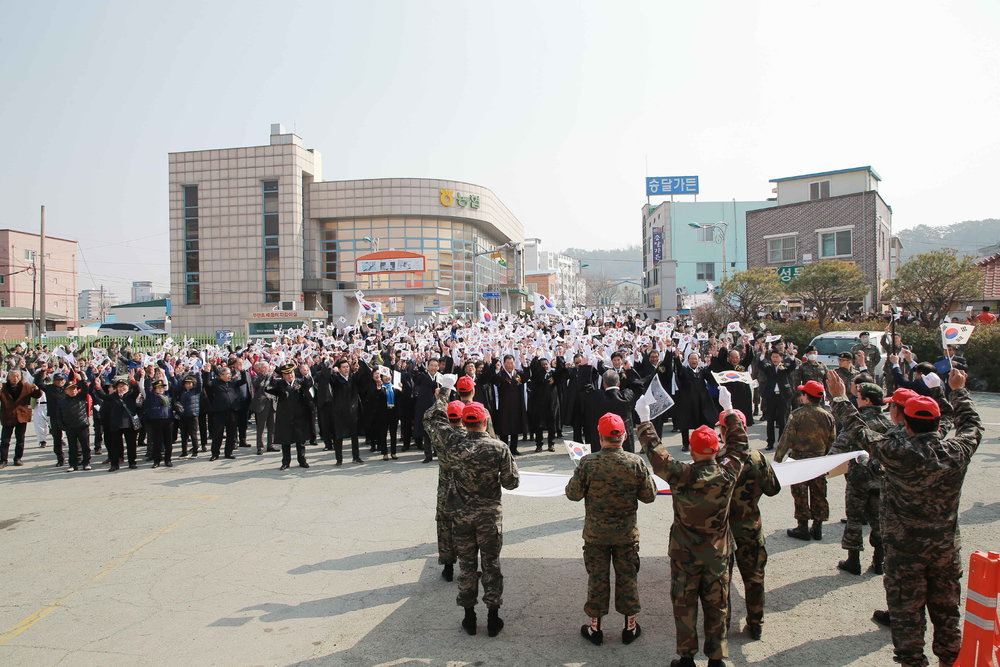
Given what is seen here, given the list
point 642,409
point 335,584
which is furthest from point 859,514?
point 335,584

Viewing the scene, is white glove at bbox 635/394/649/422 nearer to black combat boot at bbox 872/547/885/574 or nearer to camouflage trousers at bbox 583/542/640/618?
black combat boot at bbox 872/547/885/574

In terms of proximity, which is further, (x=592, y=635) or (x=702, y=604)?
(x=592, y=635)

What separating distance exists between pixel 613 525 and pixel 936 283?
72.6ft

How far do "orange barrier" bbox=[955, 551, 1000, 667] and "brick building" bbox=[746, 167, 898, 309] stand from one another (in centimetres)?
3636

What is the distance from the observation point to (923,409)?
4039 millimetres

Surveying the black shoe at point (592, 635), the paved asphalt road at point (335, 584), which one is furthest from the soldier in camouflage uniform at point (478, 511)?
the black shoe at point (592, 635)

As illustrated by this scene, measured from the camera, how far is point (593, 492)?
4523 millimetres

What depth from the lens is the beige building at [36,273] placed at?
64.4 m

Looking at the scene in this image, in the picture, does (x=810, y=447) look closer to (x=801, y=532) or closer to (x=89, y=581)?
(x=801, y=532)

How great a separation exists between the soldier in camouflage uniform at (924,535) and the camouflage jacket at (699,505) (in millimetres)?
1092

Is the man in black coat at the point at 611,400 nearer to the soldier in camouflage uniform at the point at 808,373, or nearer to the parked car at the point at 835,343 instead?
the soldier in camouflage uniform at the point at 808,373

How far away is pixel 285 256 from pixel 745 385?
145ft

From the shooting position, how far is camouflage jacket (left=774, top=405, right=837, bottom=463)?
6273 millimetres

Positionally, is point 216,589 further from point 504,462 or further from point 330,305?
point 330,305
